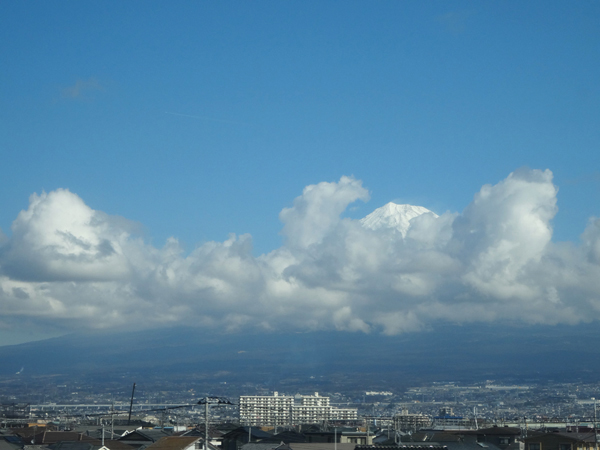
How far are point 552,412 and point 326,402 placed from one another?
1932 inches

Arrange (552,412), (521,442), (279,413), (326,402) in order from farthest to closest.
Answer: (552,412) → (326,402) → (279,413) → (521,442)

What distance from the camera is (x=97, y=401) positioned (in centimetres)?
19862

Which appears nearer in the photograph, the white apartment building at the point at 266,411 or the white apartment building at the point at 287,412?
the white apartment building at the point at 266,411

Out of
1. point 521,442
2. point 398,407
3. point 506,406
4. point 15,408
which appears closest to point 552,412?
point 506,406

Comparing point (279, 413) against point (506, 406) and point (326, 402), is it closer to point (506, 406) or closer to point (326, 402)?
point (326, 402)

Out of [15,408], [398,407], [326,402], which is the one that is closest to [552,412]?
[398,407]

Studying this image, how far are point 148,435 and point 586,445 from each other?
26.1 meters

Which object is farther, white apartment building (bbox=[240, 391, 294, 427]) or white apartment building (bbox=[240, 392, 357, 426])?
white apartment building (bbox=[240, 392, 357, 426])

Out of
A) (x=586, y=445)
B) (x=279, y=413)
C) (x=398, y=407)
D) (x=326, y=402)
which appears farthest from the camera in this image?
(x=398, y=407)

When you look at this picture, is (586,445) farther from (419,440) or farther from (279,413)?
(279,413)

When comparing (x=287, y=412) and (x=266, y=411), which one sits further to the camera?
(x=266, y=411)

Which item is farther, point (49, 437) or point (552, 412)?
point (552, 412)

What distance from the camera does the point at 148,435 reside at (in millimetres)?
51250

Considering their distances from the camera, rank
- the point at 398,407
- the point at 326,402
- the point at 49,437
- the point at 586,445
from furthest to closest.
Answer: the point at 398,407, the point at 326,402, the point at 49,437, the point at 586,445
